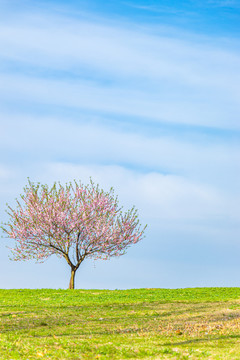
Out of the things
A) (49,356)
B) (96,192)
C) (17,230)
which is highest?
(96,192)

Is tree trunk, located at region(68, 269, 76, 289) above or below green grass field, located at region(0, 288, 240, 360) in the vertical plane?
above

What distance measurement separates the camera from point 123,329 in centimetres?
1870

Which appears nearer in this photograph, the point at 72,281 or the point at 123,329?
the point at 123,329

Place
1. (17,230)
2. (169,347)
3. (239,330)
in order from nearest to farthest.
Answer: (169,347) → (239,330) → (17,230)

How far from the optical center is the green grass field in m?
13.0

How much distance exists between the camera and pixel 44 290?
129 ft

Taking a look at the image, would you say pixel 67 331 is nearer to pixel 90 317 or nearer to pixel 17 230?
pixel 90 317

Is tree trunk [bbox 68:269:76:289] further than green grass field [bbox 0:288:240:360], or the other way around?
tree trunk [bbox 68:269:76:289]

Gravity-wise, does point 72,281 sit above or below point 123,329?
above

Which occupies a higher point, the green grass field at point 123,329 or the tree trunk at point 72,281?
the tree trunk at point 72,281

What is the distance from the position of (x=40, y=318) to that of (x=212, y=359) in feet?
38.7

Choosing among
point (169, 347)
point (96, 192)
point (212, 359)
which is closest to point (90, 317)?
point (169, 347)

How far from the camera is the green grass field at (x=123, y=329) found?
1304 centimetres

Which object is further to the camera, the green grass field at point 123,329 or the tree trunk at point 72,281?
the tree trunk at point 72,281
